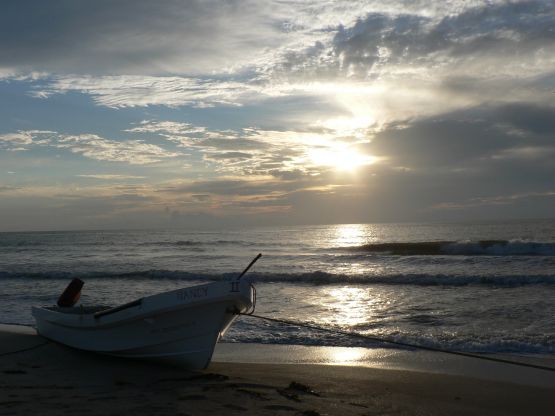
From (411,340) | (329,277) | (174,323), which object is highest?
(174,323)

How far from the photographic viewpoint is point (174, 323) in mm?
7613

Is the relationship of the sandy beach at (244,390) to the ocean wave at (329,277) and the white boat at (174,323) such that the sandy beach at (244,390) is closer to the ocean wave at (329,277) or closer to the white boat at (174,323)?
the white boat at (174,323)

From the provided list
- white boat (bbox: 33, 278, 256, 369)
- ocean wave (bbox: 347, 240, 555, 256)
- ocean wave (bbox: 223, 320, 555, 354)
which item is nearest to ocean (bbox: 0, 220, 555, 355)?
ocean wave (bbox: 223, 320, 555, 354)

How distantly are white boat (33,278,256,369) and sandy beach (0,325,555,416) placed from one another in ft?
→ 0.73

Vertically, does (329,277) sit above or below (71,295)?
below

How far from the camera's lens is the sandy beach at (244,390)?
5.65 meters

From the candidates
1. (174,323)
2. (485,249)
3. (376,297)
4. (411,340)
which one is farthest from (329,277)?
(485,249)

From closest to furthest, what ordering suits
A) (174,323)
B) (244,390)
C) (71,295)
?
(244,390) → (174,323) → (71,295)

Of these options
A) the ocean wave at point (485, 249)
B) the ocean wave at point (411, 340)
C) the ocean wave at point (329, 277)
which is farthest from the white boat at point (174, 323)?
the ocean wave at point (485, 249)

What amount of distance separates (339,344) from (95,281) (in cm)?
1652

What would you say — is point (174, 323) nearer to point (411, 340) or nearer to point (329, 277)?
point (411, 340)

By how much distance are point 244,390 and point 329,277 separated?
17670 mm

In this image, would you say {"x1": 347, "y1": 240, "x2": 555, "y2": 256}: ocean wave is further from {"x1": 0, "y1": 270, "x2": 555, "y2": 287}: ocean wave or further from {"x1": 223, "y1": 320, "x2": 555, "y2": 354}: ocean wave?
{"x1": 223, "y1": 320, "x2": 555, "y2": 354}: ocean wave

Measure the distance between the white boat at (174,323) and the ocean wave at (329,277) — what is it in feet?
42.3
